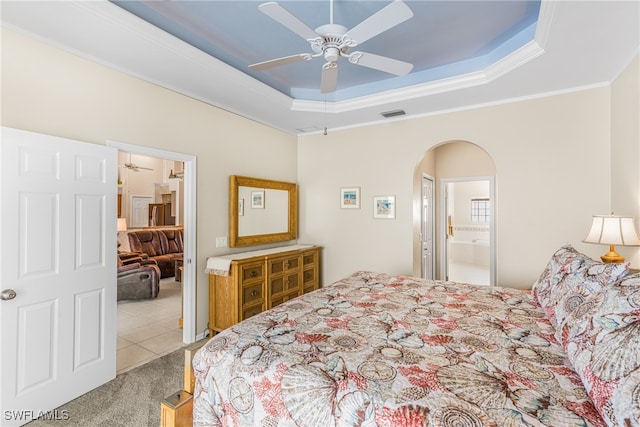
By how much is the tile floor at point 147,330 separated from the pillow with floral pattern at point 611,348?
3.37 metres

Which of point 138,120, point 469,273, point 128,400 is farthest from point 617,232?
point 469,273

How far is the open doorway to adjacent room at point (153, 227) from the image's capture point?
3.25 m

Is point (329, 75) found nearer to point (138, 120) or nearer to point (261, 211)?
point (138, 120)

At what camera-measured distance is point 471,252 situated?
299 inches

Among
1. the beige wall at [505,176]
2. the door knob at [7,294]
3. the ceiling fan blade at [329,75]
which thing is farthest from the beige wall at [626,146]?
the door knob at [7,294]

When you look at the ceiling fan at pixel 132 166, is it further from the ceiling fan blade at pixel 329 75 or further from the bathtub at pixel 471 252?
the bathtub at pixel 471 252

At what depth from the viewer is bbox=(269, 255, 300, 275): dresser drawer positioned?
383cm

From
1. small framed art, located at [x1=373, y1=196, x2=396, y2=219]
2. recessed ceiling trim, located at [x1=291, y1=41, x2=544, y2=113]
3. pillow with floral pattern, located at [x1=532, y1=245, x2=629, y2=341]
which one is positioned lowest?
pillow with floral pattern, located at [x1=532, y1=245, x2=629, y2=341]

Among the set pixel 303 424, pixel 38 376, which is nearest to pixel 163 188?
pixel 38 376

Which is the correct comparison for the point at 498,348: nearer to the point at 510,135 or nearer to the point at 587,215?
the point at 587,215

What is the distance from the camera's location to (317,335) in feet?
5.30

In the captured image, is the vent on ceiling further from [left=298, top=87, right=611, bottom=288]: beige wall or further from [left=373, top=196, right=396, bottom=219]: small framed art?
[left=373, top=196, right=396, bottom=219]: small framed art

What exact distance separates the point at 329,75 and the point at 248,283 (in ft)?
7.79

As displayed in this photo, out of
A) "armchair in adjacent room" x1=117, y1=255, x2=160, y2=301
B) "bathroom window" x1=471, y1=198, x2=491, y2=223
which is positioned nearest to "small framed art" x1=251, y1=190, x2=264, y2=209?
"armchair in adjacent room" x1=117, y1=255, x2=160, y2=301
